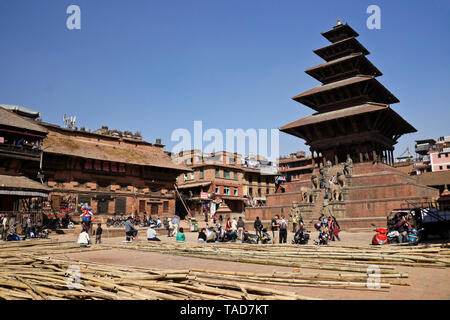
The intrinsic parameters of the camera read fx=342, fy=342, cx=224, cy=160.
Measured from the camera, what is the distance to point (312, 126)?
116 ft

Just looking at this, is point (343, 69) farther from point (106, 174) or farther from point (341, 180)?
point (106, 174)

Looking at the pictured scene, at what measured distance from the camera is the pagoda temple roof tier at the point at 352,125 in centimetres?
3145

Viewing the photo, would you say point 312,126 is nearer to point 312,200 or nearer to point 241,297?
point 312,200

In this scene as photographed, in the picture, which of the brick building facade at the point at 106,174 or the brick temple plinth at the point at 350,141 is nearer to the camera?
the brick temple plinth at the point at 350,141

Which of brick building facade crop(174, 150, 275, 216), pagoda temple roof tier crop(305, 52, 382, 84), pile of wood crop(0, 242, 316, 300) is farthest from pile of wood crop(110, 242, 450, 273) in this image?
brick building facade crop(174, 150, 275, 216)

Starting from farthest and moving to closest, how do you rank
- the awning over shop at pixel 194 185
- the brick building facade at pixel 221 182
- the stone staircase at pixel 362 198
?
the awning over shop at pixel 194 185, the brick building facade at pixel 221 182, the stone staircase at pixel 362 198

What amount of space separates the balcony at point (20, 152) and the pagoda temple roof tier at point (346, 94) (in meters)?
26.6

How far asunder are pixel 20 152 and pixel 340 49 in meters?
34.3

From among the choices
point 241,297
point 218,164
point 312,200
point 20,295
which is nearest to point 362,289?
point 241,297

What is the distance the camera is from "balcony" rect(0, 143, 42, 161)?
85.7 ft

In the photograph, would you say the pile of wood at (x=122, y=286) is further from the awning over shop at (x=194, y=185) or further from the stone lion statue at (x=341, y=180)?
the awning over shop at (x=194, y=185)

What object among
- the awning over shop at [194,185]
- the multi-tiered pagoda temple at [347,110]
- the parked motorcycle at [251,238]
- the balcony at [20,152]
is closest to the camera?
the parked motorcycle at [251,238]

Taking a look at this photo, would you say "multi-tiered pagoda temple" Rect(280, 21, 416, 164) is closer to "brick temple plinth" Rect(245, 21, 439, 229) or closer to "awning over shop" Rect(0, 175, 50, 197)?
"brick temple plinth" Rect(245, 21, 439, 229)

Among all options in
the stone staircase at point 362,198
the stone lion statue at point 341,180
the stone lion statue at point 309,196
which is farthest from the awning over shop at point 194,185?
the stone lion statue at point 341,180
